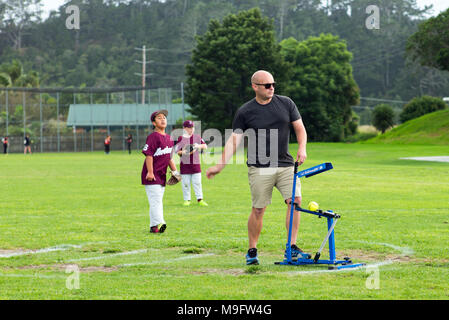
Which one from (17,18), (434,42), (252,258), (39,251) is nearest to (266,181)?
(252,258)

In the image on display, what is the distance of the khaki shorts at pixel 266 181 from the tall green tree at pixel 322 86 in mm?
69407

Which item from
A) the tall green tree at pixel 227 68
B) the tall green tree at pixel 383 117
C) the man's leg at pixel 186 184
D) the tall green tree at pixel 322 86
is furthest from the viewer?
the tall green tree at pixel 322 86

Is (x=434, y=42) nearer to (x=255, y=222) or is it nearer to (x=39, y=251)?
(x=255, y=222)

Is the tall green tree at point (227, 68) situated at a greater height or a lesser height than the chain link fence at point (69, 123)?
greater

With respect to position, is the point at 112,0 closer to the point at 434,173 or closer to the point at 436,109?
the point at 436,109

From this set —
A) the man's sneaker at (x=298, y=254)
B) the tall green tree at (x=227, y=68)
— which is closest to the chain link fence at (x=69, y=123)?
the tall green tree at (x=227, y=68)

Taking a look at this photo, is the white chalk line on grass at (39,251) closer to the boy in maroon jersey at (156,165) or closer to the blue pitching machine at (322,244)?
the boy in maroon jersey at (156,165)

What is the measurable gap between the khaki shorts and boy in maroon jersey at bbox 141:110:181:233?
133 inches

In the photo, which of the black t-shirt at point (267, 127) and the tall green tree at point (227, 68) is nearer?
the black t-shirt at point (267, 127)

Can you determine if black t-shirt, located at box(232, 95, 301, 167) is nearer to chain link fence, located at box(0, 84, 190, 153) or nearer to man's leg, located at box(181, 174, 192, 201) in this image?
man's leg, located at box(181, 174, 192, 201)

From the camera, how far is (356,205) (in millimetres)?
15750

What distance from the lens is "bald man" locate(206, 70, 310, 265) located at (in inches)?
327

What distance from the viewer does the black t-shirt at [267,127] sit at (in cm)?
831
